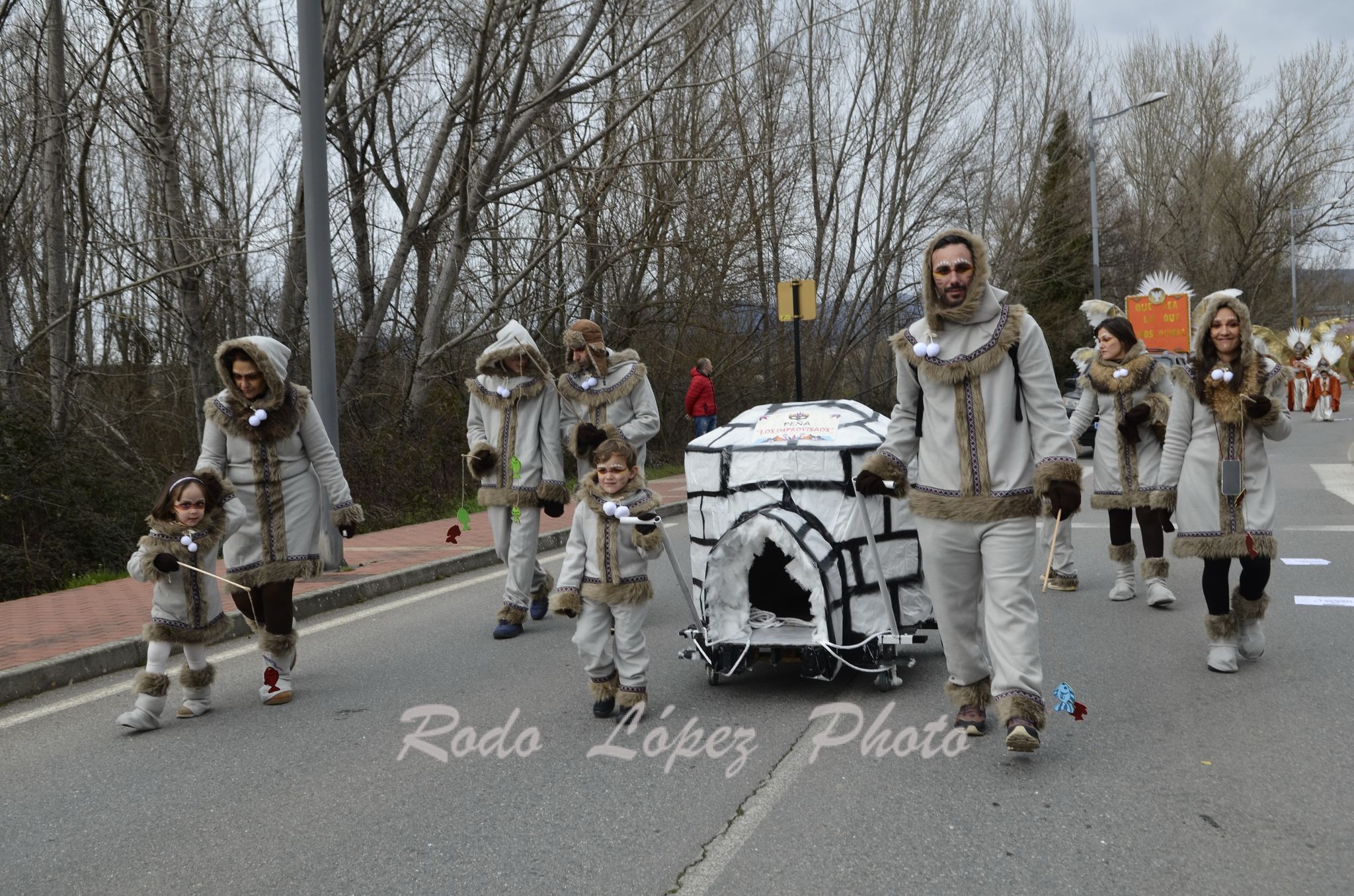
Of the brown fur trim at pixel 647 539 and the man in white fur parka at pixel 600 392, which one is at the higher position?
the man in white fur parka at pixel 600 392

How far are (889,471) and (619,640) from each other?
4.73 ft

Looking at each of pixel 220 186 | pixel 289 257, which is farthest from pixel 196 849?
pixel 220 186

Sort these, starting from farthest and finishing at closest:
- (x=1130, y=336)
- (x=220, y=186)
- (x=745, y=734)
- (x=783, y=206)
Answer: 1. (x=783, y=206)
2. (x=220, y=186)
3. (x=1130, y=336)
4. (x=745, y=734)

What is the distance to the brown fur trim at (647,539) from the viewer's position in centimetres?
550

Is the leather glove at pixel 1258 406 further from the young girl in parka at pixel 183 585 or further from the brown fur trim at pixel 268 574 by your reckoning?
the young girl in parka at pixel 183 585

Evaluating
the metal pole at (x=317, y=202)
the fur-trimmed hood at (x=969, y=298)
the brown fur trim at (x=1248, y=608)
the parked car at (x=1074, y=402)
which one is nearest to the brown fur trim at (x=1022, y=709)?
the fur-trimmed hood at (x=969, y=298)

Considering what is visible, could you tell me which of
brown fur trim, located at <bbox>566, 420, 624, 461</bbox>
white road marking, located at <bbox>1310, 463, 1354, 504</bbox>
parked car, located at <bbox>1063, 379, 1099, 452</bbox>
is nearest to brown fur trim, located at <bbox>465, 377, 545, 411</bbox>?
brown fur trim, located at <bbox>566, 420, 624, 461</bbox>

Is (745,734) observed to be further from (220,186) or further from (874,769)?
(220,186)

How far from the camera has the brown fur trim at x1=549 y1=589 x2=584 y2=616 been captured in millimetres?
5633

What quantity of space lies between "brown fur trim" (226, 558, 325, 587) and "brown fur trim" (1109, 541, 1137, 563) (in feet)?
17.3

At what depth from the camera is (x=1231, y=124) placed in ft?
170

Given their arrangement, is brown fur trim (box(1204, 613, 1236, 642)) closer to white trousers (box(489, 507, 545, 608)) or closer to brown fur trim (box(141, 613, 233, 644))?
white trousers (box(489, 507, 545, 608))

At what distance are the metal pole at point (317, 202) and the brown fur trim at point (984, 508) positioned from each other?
637 centimetres

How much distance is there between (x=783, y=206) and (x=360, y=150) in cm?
901
